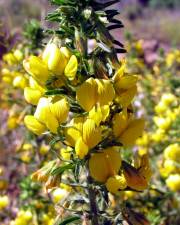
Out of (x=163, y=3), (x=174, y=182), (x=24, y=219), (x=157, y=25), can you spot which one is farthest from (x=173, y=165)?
(x=163, y=3)

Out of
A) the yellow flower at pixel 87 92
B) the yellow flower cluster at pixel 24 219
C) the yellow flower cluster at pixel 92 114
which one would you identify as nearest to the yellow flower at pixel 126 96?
the yellow flower cluster at pixel 92 114

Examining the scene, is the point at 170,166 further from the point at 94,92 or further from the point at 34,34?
the point at 94,92

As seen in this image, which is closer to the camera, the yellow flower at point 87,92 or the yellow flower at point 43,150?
the yellow flower at point 87,92

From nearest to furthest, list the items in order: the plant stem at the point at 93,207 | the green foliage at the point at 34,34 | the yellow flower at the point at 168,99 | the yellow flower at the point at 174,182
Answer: the plant stem at the point at 93,207, the yellow flower at the point at 174,182, the green foliage at the point at 34,34, the yellow flower at the point at 168,99

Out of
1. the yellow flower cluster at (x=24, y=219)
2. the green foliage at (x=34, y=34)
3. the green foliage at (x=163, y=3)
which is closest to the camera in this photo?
the yellow flower cluster at (x=24, y=219)

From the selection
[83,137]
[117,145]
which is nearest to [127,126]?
[117,145]

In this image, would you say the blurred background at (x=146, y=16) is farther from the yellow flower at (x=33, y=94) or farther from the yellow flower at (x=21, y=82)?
the yellow flower at (x=33, y=94)

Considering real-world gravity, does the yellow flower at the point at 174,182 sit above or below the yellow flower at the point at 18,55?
below

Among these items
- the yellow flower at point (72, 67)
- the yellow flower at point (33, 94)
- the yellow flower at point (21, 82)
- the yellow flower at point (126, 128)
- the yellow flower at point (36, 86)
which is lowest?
the yellow flower at point (21, 82)
